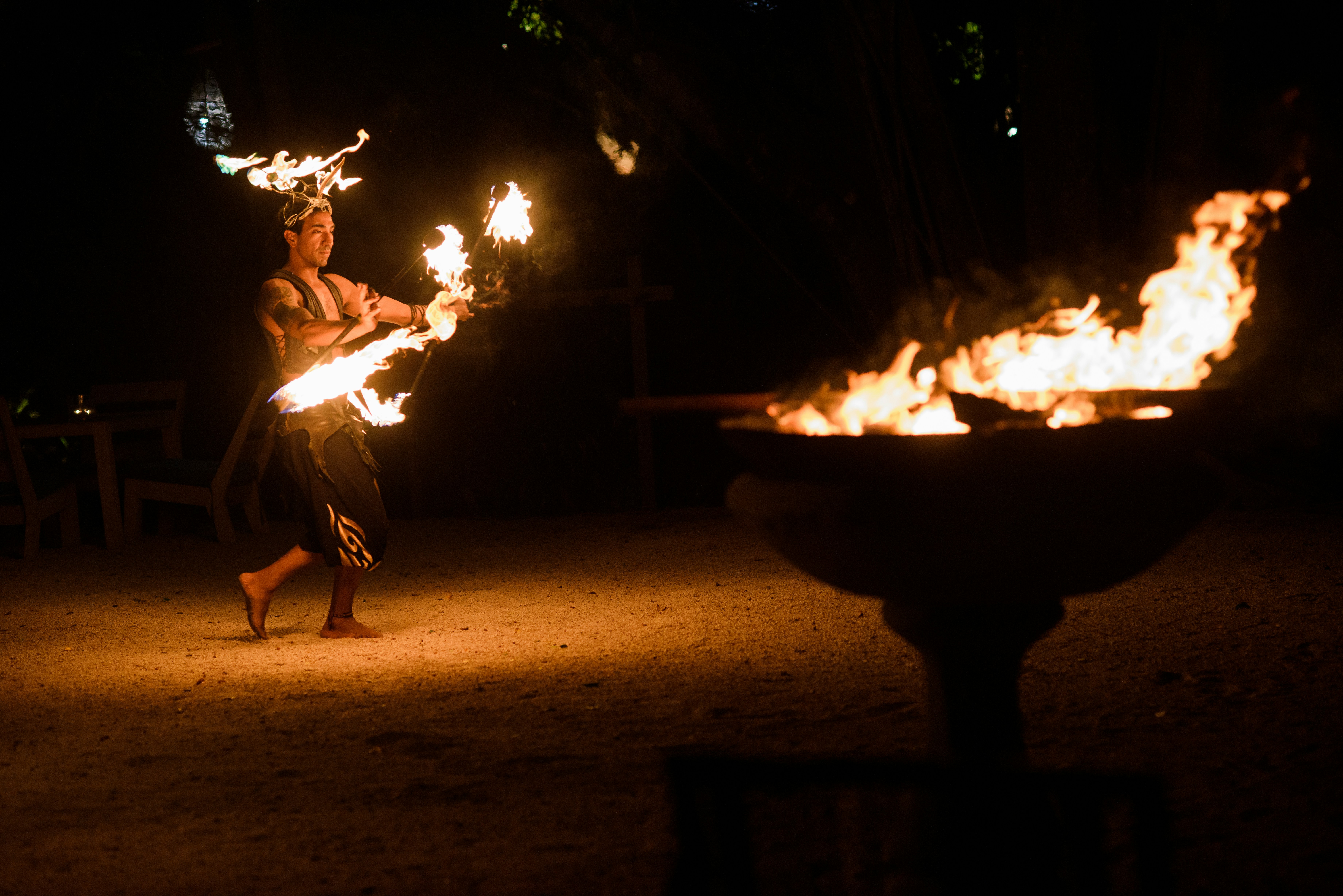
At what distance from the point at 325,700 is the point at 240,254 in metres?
7.36

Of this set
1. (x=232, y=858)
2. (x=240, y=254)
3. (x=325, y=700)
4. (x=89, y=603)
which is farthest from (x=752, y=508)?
(x=240, y=254)

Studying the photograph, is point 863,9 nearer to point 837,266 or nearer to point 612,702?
point 837,266

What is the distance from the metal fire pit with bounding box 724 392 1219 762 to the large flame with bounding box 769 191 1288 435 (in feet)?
1.22

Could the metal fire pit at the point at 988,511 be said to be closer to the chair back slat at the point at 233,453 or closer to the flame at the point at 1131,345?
the flame at the point at 1131,345

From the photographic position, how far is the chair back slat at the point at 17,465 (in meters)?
7.48

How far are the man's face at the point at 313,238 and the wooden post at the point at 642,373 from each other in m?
4.22

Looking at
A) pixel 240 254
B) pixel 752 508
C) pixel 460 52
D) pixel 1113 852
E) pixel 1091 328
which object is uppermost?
pixel 460 52

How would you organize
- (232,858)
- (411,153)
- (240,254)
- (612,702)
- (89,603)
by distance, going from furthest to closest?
(240,254) → (411,153) → (89,603) → (612,702) → (232,858)

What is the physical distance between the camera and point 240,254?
10500 millimetres

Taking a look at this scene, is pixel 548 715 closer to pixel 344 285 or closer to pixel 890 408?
pixel 890 408

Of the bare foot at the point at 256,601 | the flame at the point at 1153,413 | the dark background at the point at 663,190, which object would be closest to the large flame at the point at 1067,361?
the flame at the point at 1153,413

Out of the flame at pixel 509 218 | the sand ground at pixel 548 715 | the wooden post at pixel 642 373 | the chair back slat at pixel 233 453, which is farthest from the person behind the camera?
the wooden post at pixel 642 373

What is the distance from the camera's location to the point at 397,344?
502 cm

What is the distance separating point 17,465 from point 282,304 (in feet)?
12.4
